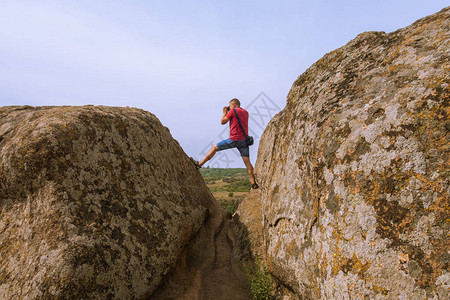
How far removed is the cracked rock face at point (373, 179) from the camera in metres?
3.29

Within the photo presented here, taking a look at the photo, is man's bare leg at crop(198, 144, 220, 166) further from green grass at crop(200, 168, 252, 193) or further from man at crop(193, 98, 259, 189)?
green grass at crop(200, 168, 252, 193)

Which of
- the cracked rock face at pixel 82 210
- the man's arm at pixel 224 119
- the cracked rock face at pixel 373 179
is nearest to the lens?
the cracked rock face at pixel 373 179

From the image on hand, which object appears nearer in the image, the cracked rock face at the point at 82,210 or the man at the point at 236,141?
the cracked rock face at the point at 82,210

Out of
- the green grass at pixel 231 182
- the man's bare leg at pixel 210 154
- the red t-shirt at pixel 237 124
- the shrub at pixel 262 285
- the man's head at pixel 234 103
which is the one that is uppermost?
the green grass at pixel 231 182

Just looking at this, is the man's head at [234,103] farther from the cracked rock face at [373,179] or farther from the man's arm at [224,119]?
the cracked rock face at [373,179]

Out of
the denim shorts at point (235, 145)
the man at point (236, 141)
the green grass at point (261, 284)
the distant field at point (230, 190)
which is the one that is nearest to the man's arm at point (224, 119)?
the man at point (236, 141)

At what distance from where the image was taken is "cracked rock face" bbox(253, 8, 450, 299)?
3.29 m

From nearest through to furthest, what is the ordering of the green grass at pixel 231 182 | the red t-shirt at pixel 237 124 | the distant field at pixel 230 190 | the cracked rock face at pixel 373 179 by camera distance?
1. the cracked rock face at pixel 373 179
2. the red t-shirt at pixel 237 124
3. the distant field at pixel 230 190
4. the green grass at pixel 231 182

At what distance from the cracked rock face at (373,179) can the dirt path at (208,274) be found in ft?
3.76

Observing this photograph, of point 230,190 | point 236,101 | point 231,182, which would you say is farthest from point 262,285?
point 231,182

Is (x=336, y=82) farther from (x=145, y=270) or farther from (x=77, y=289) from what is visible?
(x=77, y=289)

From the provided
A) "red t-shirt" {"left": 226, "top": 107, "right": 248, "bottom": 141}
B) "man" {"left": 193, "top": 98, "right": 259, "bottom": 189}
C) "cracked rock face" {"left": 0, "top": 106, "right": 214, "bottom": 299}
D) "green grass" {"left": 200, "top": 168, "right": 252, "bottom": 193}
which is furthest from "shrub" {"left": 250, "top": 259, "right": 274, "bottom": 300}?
"green grass" {"left": 200, "top": 168, "right": 252, "bottom": 193}

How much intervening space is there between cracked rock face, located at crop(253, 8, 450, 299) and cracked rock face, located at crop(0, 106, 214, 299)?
2307 mm

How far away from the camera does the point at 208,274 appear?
6449mm
